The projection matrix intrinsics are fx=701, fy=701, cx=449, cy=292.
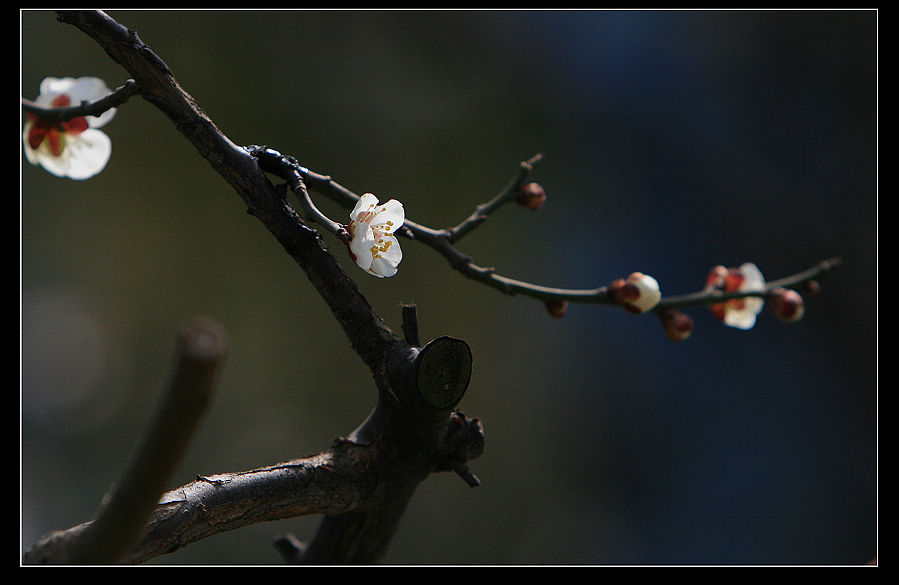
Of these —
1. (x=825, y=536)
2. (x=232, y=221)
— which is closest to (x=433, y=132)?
(x=232, y=221)

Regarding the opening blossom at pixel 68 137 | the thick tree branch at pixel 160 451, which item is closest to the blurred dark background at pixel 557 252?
the opening blossom at pixel 68 137

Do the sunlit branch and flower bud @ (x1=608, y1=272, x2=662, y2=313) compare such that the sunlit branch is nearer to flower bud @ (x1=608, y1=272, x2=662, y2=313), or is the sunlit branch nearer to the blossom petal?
the blossom petal

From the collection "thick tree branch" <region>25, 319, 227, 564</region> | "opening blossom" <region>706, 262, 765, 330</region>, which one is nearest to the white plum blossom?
"opening blossom" <region>706, 262, 765, 330</region>

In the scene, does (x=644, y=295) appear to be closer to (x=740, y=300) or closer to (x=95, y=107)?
(x=740, y=300)

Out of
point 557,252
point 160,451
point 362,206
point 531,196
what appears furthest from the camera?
point 557,252

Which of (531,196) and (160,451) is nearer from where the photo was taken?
(160,451)

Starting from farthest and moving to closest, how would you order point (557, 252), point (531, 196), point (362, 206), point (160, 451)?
point (557, 252) < point (531, 196) < point (362, 206) < point (160, 451)

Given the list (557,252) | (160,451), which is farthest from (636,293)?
(557,252)
